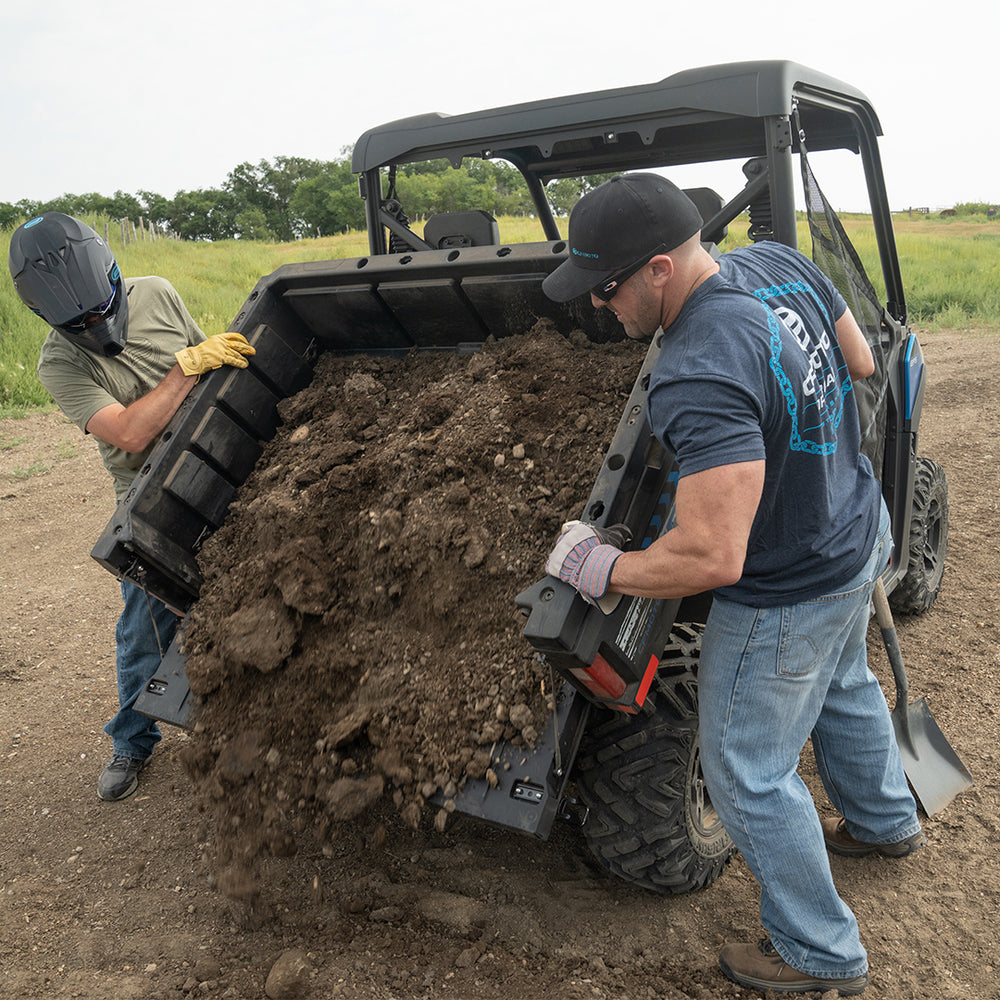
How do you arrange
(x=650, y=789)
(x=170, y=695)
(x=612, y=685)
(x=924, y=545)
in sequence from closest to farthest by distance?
(x=612, y=685)
(x=650, y=789)
(x=170, y=695)
(x=924, y=545)

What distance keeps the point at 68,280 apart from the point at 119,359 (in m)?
0.35

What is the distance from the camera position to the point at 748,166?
3.15m

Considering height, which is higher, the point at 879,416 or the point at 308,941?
the point at 879,416

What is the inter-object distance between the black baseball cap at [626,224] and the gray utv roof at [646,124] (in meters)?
1.16

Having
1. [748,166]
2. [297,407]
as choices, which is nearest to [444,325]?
[297,407]

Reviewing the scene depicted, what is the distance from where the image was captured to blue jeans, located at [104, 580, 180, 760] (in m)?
3.27

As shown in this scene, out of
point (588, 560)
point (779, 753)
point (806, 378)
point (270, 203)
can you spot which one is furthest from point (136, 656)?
point (270, 203)

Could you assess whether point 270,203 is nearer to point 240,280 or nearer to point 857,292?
point 240,280

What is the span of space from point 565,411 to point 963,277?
17.2 metres

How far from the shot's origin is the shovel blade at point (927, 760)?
9.58 feet

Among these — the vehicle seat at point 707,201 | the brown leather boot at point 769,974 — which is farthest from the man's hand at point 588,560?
the vehicle seat at point 707,201

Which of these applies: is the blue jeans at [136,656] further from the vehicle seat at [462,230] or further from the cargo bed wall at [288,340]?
the vehicle seat at [462,230]

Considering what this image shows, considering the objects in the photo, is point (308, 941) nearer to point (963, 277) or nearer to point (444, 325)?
point (444, 325)

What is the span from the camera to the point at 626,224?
191 cm
